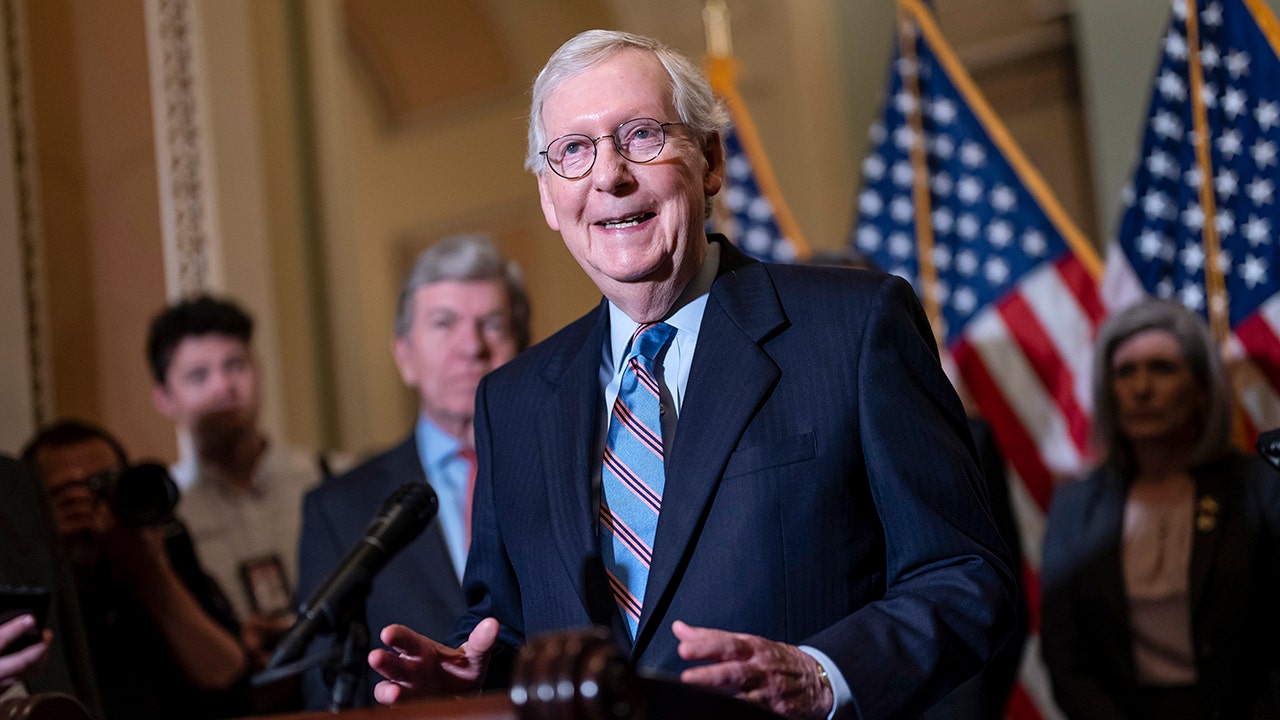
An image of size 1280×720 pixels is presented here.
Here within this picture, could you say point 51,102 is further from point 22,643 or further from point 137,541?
point 22,643

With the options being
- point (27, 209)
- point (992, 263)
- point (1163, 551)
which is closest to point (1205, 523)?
point (1163, 551)

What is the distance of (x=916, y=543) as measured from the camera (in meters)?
1.58

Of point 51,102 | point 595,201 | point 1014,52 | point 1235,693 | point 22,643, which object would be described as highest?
point 1014,52

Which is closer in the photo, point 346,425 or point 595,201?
point 595,201

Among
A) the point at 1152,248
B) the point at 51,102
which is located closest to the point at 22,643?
the point at 51,102

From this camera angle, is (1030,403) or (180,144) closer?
(1030,403)

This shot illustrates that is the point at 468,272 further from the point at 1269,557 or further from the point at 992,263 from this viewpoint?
the point at 992,263

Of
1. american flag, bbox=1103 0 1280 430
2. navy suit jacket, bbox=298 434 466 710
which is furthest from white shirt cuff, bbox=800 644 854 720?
american flag, bbox=1103 0 1280 430

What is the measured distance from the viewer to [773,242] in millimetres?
5531

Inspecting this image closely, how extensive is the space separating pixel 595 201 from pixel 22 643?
4.35ft

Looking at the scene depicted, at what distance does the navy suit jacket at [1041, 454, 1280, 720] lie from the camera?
3.22m

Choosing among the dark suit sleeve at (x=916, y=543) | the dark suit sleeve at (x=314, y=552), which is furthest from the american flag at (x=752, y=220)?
the dark suit sleeve at (x=916, y=543)

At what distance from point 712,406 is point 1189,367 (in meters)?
2.31

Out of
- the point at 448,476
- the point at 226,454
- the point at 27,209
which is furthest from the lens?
the point at 27,209
